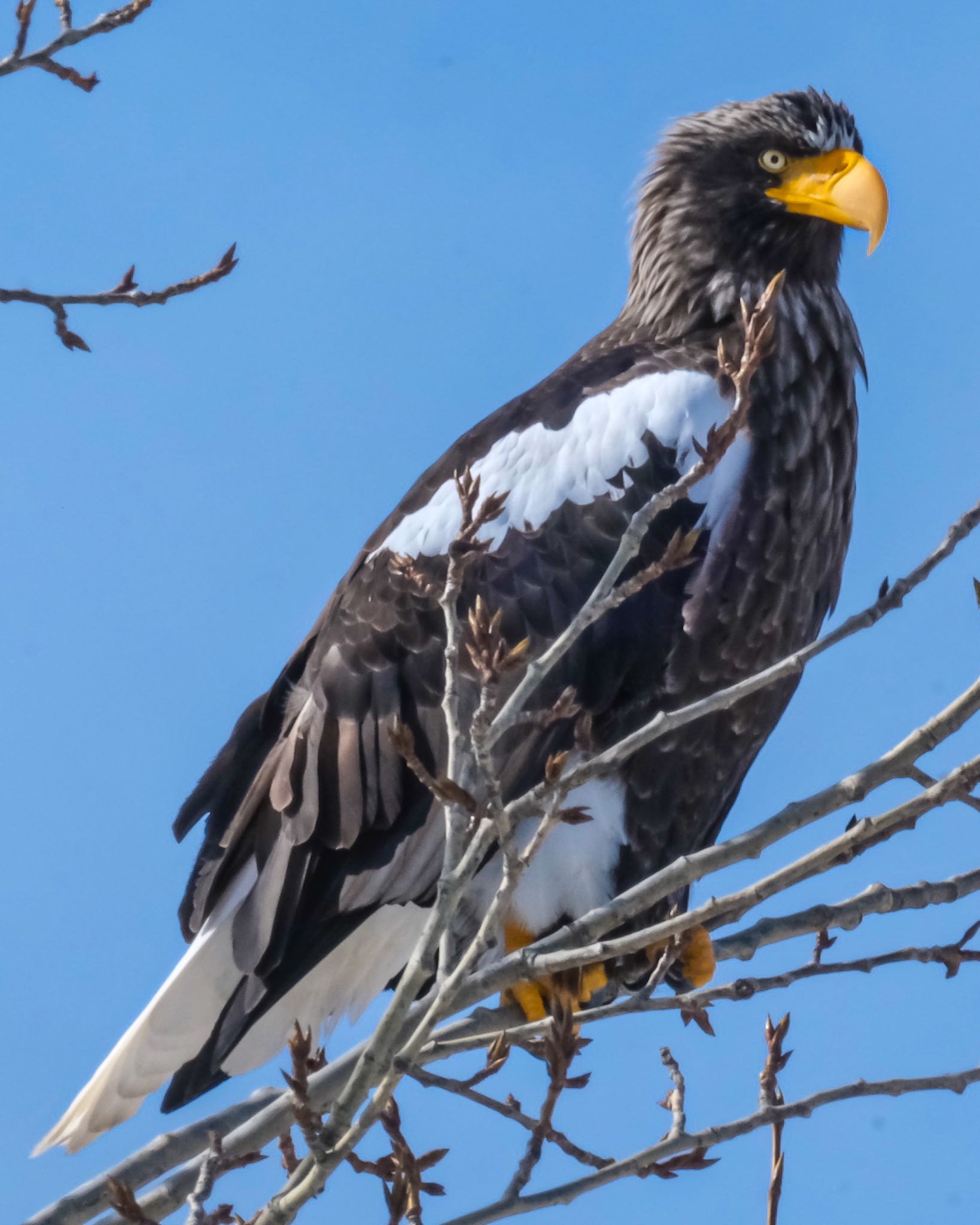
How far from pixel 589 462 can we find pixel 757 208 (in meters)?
1.22

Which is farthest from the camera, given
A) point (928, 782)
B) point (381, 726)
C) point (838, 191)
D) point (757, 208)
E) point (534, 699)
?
point (757, 208)

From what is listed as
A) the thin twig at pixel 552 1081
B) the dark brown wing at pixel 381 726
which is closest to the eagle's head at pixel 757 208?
the dark brown wing at pixel 381 726

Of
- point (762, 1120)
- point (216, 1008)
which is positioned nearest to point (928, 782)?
point (762, 1120)

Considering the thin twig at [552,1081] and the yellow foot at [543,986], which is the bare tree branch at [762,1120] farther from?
the yellow foot at [543,986]

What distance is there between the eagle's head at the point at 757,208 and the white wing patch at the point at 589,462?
659 mm

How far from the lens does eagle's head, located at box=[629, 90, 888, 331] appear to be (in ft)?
15.5

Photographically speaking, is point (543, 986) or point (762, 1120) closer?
point (762, 1120)

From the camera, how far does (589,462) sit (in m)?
4.12

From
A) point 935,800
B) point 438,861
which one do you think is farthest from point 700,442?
point 935,800

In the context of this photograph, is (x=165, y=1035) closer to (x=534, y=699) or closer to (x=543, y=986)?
(x=543, y=986)

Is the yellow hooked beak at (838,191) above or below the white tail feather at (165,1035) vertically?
above

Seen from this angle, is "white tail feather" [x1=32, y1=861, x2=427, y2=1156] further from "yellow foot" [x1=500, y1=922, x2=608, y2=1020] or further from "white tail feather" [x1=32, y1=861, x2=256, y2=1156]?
"yellow foot" [x1=500, y1=922, x2=608, y2=1020]

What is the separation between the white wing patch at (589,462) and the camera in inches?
160

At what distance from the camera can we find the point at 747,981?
8.54 feet
